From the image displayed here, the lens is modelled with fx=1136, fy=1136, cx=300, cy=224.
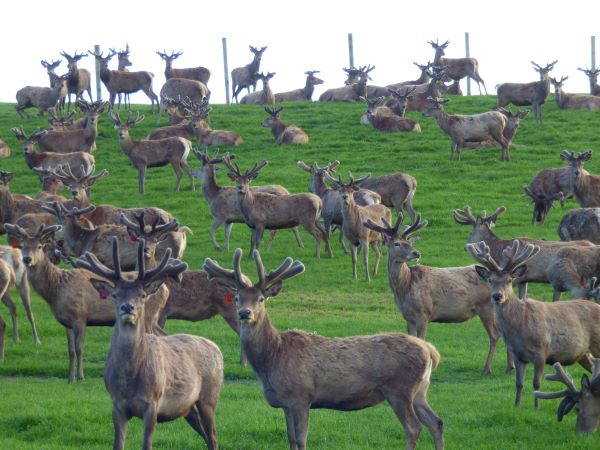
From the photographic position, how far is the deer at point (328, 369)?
9586 millimetres

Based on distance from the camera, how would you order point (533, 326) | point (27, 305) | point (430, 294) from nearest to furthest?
point (533, 326) < point (430, 294) < point (27, 305)

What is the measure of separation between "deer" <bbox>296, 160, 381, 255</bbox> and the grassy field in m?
0.65

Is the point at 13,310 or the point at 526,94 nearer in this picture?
the point at 13,310

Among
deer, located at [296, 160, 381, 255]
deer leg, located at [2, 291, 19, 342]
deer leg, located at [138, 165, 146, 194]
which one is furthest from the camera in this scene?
deer leg, located at [138, 165, 146, 194]

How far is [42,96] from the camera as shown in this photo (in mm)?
36156

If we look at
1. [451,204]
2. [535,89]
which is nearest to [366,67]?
[535,89]

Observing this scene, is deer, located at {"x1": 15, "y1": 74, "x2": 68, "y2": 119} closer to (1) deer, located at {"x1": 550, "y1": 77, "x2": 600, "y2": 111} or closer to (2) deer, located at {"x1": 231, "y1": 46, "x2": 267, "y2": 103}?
(2) deer, located at {"x1": 231, "y1": 46, "x2": 267, "y2": 103}

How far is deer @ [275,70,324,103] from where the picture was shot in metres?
43.8

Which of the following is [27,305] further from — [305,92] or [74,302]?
[305,92]

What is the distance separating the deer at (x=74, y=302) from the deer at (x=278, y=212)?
7.49 meters

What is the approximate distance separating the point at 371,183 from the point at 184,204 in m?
4.53

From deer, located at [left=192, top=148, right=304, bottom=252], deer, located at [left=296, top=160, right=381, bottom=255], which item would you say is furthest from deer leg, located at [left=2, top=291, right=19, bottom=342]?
deer, located at [left=296, top=160, right=381, bottom=255]

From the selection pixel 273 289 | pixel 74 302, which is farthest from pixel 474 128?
pixel 273 289

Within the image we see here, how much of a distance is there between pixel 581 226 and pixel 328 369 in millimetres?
11199
